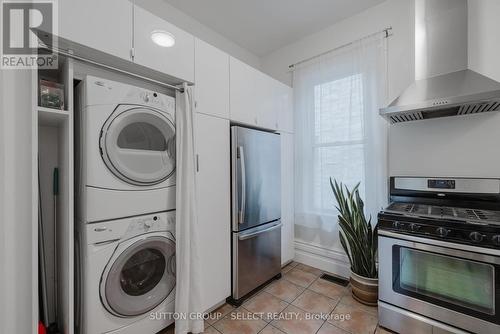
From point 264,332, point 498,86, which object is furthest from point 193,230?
point 498,86

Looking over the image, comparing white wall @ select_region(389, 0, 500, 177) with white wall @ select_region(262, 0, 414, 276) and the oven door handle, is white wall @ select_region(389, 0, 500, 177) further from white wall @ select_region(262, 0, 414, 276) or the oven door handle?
the oven door handle

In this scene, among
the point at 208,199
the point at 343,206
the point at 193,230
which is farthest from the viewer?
the point at 343,206

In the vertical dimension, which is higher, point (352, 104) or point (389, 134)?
Result: point (352, 104)

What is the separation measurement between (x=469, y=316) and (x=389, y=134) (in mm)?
1514

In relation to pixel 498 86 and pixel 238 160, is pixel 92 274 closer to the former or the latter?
pixel 238 160

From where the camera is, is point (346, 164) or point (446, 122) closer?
point (446, 122)

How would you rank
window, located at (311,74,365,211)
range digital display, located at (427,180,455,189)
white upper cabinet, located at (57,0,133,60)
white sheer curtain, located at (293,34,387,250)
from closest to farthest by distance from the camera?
white upper cabinet, located at (57,0,133,60), range digital display, located at (427,180,455,189), white sheer curtain, located at (293,34,387,250), window, located at (311,74,365,211)

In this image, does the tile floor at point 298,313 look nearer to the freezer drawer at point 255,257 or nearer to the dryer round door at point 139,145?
the freezer drawer at point 255,257

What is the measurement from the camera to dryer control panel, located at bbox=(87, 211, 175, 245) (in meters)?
1.23

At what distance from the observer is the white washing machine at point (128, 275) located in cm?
122

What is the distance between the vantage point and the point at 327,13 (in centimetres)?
235

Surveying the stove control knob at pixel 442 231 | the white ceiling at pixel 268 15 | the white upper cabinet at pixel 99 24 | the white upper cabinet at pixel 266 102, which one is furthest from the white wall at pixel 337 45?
the white upper cabinet at pixel 99 24

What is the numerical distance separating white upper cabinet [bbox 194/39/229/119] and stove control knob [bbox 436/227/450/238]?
1.78 meters

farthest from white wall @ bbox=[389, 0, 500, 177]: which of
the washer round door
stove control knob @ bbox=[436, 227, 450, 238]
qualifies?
the washer round door
